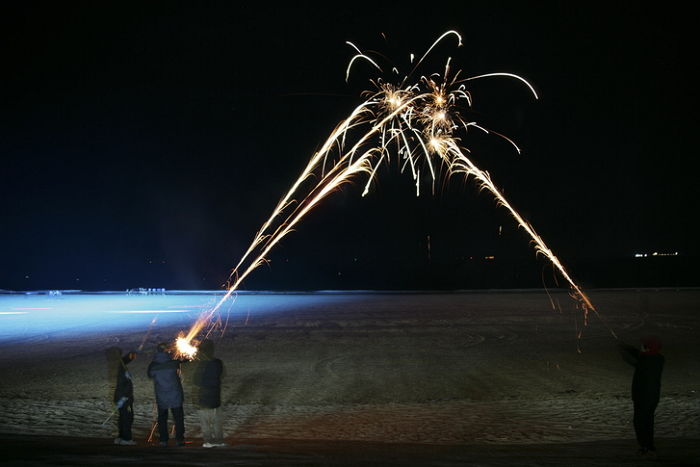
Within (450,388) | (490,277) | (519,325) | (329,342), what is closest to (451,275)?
(490,277)

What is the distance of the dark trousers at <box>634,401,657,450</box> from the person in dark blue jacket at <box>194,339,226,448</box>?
4.52m

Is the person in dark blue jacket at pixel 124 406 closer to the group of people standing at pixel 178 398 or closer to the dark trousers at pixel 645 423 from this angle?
the group of people standing at pixel 178 398

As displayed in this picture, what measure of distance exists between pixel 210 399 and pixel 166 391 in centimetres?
54

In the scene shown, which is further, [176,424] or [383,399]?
[383,399]

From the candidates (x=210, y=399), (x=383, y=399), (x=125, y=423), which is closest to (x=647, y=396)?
(x=383, y=399)

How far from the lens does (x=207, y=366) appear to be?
7.18 meters

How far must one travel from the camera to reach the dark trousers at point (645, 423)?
651 cm

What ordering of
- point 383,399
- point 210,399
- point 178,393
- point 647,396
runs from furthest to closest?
point 383,399 < point 178,393 < point 210,399 < point 647,396

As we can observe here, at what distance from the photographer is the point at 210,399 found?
7.06m

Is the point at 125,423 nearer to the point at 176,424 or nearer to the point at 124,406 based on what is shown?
the point at 124,406

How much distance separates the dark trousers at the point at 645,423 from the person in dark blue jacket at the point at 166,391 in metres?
5.01

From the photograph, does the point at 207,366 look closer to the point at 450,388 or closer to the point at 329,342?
the point at 450,388

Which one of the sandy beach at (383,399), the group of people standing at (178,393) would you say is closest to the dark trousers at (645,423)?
the sandy beach at (383,399)

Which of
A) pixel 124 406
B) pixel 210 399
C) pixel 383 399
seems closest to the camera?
pixel 210 399
